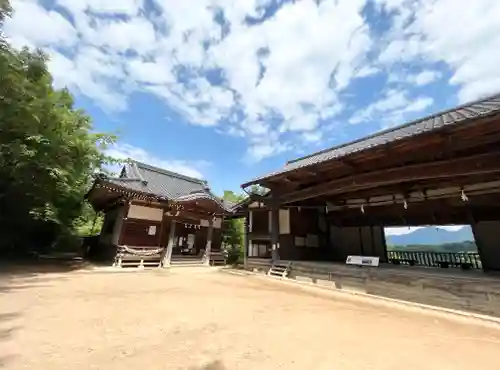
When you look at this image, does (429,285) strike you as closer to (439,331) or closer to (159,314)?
(439,331)

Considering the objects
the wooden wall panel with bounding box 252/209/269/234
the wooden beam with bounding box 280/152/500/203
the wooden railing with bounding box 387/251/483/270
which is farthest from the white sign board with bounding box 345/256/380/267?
the wooden wall panel with bounding box 252/209/269/234

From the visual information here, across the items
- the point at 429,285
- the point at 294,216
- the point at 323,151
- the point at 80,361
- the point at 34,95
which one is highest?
the point at 323,151

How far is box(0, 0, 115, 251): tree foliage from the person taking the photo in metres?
8.31

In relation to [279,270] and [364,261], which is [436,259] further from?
[279,270]

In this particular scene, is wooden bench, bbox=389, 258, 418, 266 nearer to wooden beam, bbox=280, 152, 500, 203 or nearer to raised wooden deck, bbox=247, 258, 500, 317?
raised wooden deck, bbox=247, 258, 500, 317

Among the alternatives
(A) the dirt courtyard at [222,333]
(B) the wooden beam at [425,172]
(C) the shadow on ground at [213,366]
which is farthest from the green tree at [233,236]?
(C) the shadow on ground at [213,366]

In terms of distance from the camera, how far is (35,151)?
9.55m

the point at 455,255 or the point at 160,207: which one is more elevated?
the point at 160,207

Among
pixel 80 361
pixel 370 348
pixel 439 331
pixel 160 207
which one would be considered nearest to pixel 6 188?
pixel 160 207

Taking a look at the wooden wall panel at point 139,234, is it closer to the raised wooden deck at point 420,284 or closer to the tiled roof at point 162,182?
the tiled roof at point 162,182

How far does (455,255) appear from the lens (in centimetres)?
1190

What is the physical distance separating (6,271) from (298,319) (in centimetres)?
1026

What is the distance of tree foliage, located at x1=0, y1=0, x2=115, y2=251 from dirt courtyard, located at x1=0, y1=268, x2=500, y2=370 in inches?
200

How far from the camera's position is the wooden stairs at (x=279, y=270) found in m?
10.4
